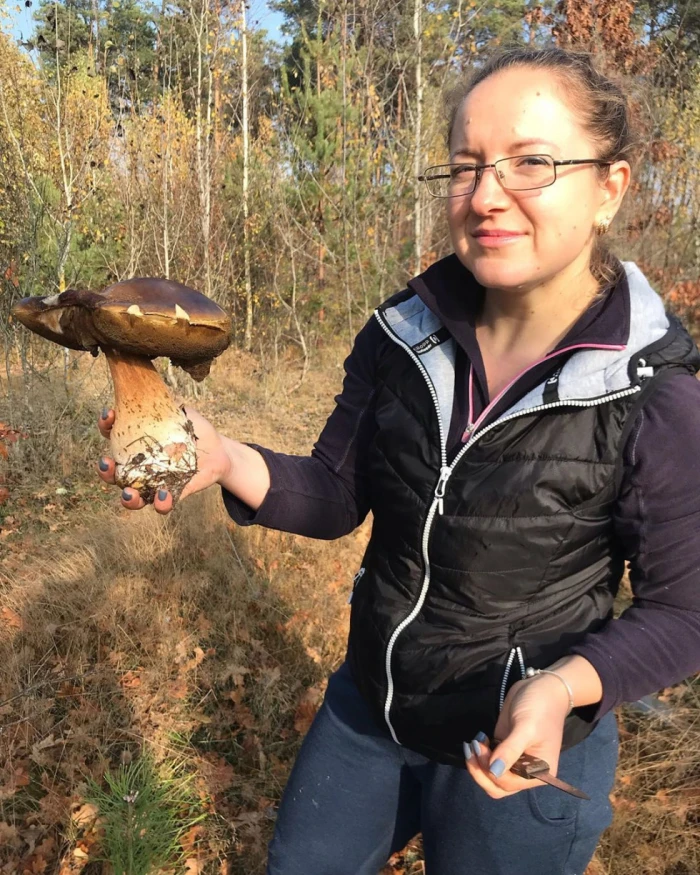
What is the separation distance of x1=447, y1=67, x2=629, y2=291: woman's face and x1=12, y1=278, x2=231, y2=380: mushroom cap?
Answer: 0.67m

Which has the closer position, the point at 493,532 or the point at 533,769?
the point at 533,769

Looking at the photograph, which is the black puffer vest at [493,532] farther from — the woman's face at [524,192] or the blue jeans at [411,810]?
the woman's face at [524,192]

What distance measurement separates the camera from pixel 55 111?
6047 millimetres

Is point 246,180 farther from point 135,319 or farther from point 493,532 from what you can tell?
point 493,532

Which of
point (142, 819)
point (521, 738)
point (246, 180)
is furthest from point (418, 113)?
point (521, 738)

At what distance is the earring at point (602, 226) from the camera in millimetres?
1505

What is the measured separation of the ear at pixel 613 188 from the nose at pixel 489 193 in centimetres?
29

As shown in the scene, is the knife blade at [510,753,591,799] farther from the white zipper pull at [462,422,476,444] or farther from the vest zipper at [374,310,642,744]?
the white zipper pull at [462,422,476,444]

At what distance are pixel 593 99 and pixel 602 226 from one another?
0.28 m

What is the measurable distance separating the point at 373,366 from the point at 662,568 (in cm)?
89

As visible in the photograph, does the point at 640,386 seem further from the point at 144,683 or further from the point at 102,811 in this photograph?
the point at 144,683

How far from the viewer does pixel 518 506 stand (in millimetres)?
1357

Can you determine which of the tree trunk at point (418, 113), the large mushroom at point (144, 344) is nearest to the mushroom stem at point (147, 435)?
the large mushroom at point (144, 344)

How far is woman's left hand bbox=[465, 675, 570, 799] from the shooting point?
1013 mm
